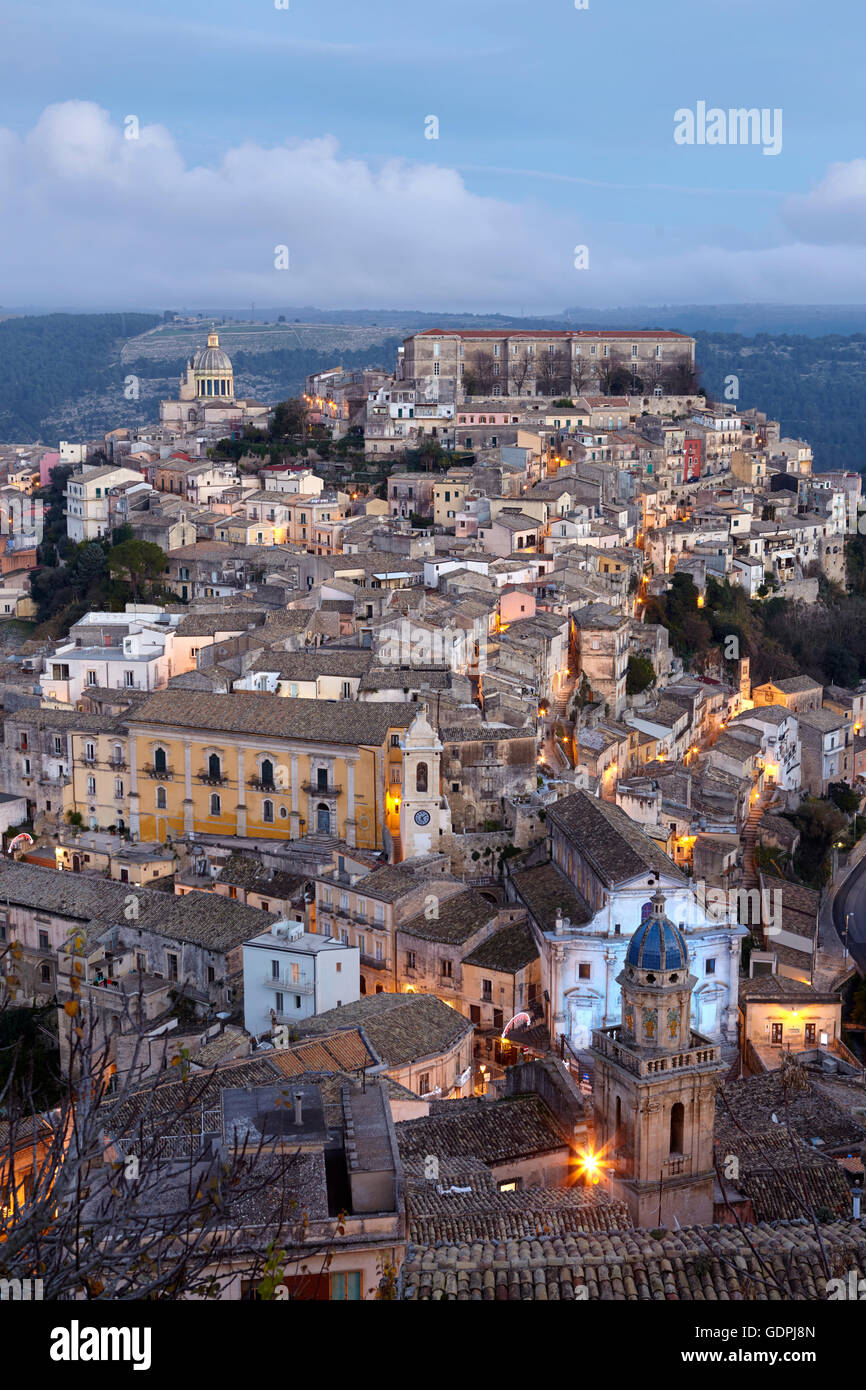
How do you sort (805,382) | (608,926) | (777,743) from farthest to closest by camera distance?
(805,382) → (777,743) → (608,926)

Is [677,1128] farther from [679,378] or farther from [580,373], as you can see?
[679,378]

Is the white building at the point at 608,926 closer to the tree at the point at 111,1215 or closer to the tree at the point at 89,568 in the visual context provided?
the tree at the point at 111,1215

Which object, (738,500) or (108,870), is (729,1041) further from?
(738,500)

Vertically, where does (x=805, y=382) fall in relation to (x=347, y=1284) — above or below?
above

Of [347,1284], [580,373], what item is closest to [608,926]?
[347,1284]

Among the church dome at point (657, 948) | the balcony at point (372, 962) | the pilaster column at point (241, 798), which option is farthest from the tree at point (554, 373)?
the church dome at point (657, 948)

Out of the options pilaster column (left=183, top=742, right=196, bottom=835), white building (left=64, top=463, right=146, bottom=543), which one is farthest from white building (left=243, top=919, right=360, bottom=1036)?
white building (left=64, top=463, right=146, bottom=543)
